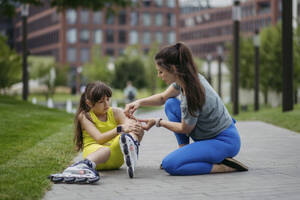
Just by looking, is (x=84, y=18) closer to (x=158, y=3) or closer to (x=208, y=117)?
(x=158, y=3)

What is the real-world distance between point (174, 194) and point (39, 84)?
2827 inches

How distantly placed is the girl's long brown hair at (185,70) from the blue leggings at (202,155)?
489 millimetres

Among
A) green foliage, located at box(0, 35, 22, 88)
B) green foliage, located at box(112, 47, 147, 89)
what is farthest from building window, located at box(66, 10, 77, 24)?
green foliage, located at box(0, 35, 22, 88)

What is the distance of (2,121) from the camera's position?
43.8 ft

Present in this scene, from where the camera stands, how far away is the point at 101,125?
269 inches

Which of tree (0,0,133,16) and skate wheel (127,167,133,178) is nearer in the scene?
skate wheel (127,167,133,178)

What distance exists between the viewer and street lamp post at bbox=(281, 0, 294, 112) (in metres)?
18.4

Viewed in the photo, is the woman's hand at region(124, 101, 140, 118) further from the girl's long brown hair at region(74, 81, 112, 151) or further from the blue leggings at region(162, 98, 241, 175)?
the blue leggings at region(162, 98, 241, 175)

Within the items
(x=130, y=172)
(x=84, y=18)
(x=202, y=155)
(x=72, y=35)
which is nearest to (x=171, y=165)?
(x=202, y=155)

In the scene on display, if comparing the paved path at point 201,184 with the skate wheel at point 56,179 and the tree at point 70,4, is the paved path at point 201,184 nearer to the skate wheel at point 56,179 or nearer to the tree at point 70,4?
the skate wheel at point 56,179

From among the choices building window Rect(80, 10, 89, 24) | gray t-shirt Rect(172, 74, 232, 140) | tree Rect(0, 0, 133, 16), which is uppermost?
building window Rect(80, 10, 89, 24)

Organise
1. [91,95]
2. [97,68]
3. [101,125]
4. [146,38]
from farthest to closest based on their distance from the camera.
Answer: [146,38] < [97,68] < [101,125] < [91,95]

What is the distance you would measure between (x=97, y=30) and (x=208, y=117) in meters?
104

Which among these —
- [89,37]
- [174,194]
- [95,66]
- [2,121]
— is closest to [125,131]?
[174,194]
